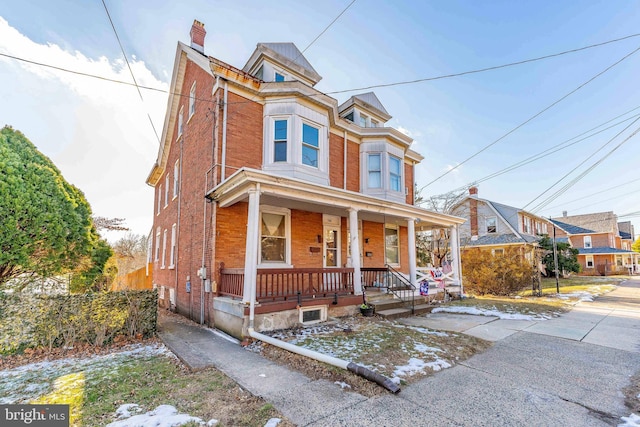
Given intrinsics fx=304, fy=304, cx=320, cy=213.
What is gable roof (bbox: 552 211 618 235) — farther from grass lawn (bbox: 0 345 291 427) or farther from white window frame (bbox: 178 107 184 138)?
grass lawn (bbox: 0 345 291 427)

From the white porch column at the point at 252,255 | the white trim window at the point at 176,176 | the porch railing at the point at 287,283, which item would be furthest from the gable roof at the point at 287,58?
the porch railing at the point at 287,283

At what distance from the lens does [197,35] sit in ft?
39.4

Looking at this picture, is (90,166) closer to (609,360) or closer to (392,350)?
(392,350)

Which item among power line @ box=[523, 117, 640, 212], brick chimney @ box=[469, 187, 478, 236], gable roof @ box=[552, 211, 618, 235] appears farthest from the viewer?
gable roof @ box=[552, 211, 618, 235]

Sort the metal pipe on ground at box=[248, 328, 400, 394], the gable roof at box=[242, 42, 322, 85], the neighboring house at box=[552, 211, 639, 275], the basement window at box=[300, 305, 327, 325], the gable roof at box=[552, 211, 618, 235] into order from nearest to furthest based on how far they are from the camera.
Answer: the metal pipe on ground at box=[248, 328, 400, 394] < the basement window at box=[300, 305, 327, 325] < the gable roof at box=[242, 42, 322, 85] < the neighboring house at box=[552, 211, 639, 275] < the gable roof at box=[552, 211, 618, 235]

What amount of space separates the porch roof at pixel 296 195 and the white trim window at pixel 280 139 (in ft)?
4.94

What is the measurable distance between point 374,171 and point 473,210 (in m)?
20.8

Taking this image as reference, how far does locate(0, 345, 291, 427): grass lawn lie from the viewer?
339 centimetres

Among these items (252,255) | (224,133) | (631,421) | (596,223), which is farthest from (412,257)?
(596,223)

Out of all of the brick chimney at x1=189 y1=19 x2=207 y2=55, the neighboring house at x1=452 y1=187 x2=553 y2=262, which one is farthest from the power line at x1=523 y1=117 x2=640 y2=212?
the brick chimney at x1=189 y1=19 x2=207 y2=55

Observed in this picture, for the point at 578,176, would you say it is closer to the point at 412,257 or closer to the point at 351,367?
the point at 412,257

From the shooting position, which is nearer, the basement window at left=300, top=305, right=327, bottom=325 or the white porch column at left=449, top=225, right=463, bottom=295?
the basement window at left=300, top=305, right=327, bottom=325

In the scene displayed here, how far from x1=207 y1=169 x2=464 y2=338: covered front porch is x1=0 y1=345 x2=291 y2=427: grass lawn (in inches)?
86.5

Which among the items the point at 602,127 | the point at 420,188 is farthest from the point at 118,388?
the point at 420,188
